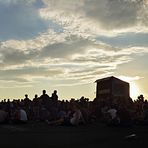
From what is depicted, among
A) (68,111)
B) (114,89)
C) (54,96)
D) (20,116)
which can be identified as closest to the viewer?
(20,116)

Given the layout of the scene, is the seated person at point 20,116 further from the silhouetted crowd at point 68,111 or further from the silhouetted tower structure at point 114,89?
the silhouetted tower structure at point 114,89

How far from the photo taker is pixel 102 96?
3338cm

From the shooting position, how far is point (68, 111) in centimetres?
2202

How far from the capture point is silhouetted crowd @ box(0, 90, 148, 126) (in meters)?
20.0

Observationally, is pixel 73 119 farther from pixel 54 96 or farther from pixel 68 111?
pixel 54 96

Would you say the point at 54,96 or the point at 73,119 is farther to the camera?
the point at 54,96

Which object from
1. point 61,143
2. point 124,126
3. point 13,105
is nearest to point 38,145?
point 61,143

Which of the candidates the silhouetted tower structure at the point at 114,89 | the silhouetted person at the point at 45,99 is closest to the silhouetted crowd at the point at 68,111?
the silhouetted person at the point at 45,99

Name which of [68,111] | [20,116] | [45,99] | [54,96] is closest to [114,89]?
Result: [54,96]

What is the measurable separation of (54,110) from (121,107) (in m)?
6.92

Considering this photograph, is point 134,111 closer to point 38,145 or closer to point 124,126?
point 124,126

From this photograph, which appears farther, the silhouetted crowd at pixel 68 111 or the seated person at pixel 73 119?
the silhouetted crowd at pixel 68 111

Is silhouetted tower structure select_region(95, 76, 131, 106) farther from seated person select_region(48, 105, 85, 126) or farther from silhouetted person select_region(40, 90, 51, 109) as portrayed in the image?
seated person select_region(48, 105, 85, 126)

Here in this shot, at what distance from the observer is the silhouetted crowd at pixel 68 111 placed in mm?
20047
